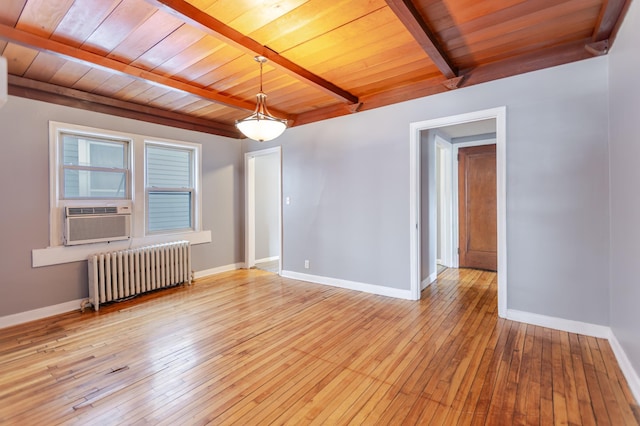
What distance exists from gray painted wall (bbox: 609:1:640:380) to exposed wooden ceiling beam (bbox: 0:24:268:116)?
3.79m

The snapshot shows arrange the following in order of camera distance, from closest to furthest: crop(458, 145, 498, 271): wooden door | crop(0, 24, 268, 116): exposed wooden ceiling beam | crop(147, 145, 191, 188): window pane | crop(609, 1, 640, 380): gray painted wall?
crop(609, 1, 640, 380): gray painted wall < crop(0, 24, 268, 116): exposed wooden ceiling beam < crop(147, 145, 191, 188): window pane < crop(458, 145, 498, 271): wooden door

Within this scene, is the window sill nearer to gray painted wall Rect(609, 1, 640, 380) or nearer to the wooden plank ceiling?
the wooden plank ceiling

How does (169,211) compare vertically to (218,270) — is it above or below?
above

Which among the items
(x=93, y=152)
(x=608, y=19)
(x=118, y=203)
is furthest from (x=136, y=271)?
(x=608, y=19)

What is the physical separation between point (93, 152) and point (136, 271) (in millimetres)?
1632

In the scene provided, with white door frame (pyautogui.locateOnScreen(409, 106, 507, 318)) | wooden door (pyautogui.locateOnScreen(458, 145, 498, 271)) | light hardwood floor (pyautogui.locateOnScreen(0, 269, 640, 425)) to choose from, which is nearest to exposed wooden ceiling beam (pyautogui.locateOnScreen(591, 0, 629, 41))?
white door frame (pyautogui.locateOnScreen(409, 106, 507, 318))

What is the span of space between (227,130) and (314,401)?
459 centimetres

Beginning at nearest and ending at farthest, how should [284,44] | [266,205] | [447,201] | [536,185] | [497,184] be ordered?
[284,44] < [536,185] < [497,184] < [447,201] < [266,205]

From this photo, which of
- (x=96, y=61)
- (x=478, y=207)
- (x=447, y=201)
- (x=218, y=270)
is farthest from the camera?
(x=447, y=201)

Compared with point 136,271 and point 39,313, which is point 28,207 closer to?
point 39,313

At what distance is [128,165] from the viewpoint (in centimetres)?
407

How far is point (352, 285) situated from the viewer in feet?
13.5

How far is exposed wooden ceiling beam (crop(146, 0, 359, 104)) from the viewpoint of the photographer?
192cm

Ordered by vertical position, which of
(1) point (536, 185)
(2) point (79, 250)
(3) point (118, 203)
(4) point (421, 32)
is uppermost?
(4) point (421, 32)
